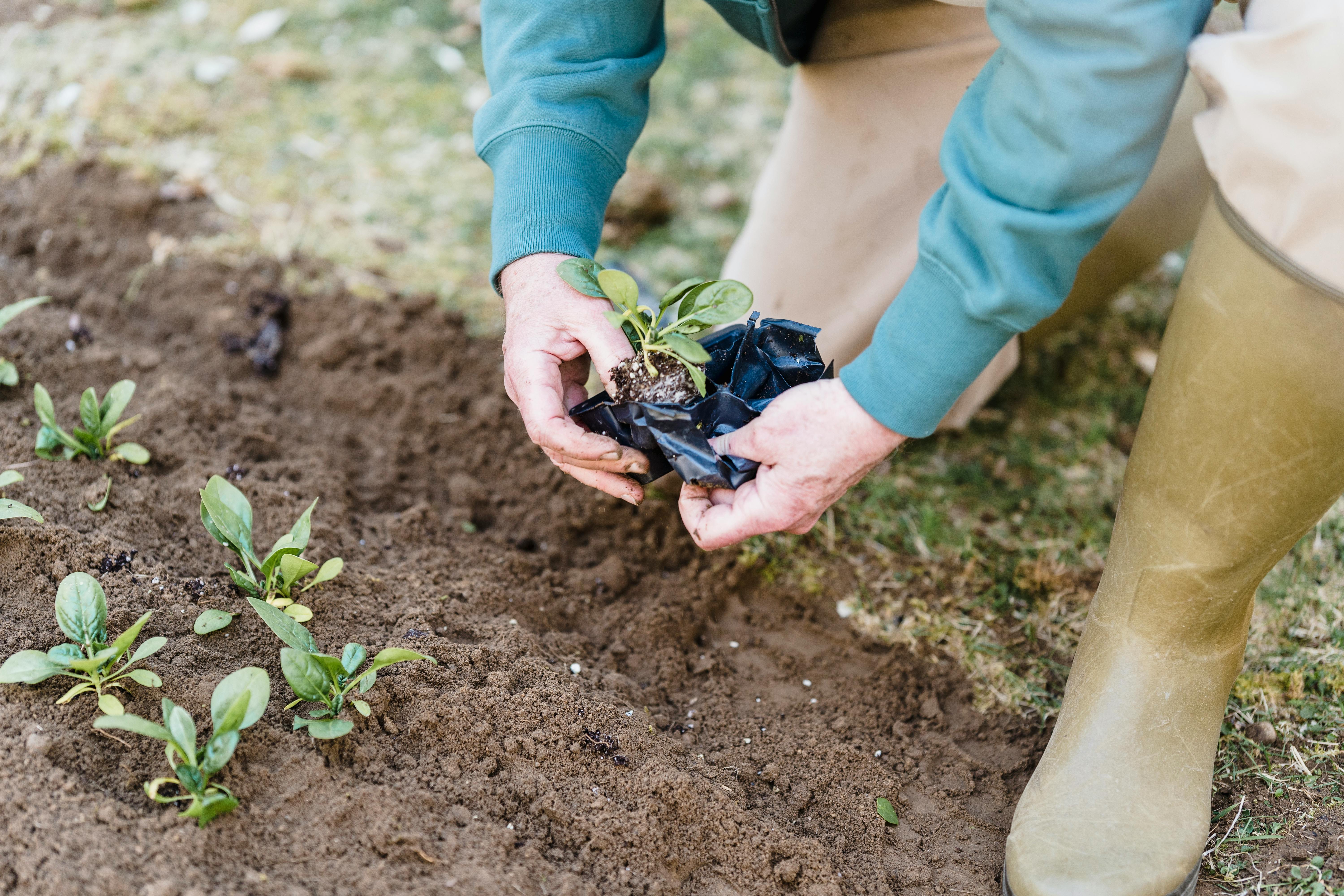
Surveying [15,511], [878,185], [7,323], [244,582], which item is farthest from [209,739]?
[878,185]

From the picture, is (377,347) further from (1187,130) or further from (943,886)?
(1187,130)

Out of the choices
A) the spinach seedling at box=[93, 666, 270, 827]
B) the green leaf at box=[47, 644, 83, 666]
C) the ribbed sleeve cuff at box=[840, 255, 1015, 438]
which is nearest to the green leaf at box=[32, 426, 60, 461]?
the green leaf at box=[47, 644, 83, 666]

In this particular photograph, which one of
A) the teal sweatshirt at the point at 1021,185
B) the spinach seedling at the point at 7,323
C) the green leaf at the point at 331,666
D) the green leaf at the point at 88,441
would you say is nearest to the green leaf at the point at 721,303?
the teal sweatshirt at the point at 1021,185

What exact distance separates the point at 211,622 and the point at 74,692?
208 mm

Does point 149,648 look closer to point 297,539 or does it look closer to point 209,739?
point 209,739

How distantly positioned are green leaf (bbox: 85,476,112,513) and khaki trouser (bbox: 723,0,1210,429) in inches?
54.8

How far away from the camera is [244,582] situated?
1.59 meters

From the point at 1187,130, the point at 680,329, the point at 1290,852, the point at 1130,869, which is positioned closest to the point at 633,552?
the point at 680,329

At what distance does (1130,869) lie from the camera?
4.42ft

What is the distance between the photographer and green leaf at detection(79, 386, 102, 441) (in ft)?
5.84

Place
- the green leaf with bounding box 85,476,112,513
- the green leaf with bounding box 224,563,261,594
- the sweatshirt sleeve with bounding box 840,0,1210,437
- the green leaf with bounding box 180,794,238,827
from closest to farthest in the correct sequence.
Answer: the sweatshirt sleeve with bounding box 840,0,1210,437
the green leaf with bounding box 180,794,238,827
the green leaf with bounding box 224,563,261,594
the green leaf with bounding box 85,476,112,513

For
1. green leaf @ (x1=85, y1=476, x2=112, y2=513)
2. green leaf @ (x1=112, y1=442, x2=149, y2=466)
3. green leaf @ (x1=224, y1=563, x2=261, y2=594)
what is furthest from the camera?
green leaf @ (x1=112, y1=442, x2=149, y2=466)

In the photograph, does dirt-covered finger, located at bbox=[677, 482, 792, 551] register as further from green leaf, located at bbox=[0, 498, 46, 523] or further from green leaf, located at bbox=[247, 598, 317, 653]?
green leaf, located at bbox=[0, 498, 46, 523]

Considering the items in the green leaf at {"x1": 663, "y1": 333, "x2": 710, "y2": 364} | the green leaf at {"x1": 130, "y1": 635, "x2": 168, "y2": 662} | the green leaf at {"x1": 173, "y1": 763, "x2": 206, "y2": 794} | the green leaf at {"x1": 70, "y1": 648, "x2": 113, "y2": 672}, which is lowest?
the green leaf at {"x1": 173, "y1": 763, "x2": 206, "y2": 794}
